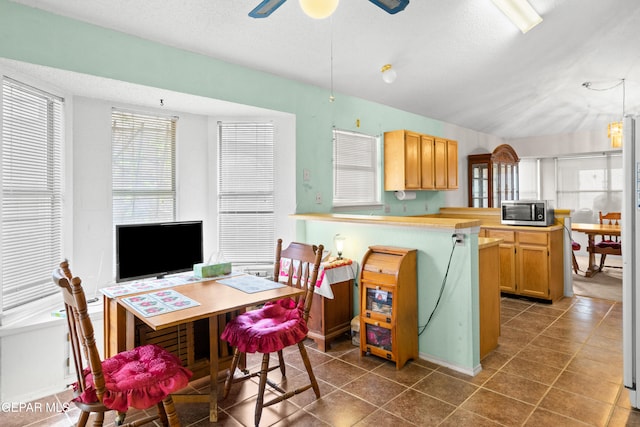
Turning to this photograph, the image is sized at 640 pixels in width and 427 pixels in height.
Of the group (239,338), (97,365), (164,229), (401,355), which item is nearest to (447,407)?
(401,355)

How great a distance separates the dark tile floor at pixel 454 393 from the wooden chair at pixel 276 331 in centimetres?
13

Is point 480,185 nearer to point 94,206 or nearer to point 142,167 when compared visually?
point 142,167

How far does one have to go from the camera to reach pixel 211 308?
81.6 inches

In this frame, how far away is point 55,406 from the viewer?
2451 millimetres

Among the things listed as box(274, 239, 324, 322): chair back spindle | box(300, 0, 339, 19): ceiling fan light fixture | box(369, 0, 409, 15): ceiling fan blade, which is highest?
box(369, 0, 409, 15): ceiling fan blade

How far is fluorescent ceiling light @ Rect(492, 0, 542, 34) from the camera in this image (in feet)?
11.2

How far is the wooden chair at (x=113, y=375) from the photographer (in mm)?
1610

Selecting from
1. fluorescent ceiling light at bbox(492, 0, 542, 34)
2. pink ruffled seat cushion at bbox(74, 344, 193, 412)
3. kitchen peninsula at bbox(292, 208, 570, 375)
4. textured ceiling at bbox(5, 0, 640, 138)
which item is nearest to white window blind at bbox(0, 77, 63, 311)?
textured ceiling at bbox(5, 0, 640, 138)

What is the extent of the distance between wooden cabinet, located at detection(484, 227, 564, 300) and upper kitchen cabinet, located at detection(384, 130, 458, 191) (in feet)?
3.75

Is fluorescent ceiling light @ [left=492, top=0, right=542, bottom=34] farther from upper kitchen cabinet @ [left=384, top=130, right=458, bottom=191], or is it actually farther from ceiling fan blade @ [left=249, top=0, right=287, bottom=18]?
ceiling fan blade @ [left=249, top=0, right=287, bottom=18]

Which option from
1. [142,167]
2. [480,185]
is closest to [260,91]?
[142,167]

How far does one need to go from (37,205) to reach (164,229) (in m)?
0.95

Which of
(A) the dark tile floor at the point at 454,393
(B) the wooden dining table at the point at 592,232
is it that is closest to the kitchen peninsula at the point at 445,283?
(A) the dark tile floor at the point at 454,393

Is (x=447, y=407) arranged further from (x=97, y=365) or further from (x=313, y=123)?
(x=313, y=123)
